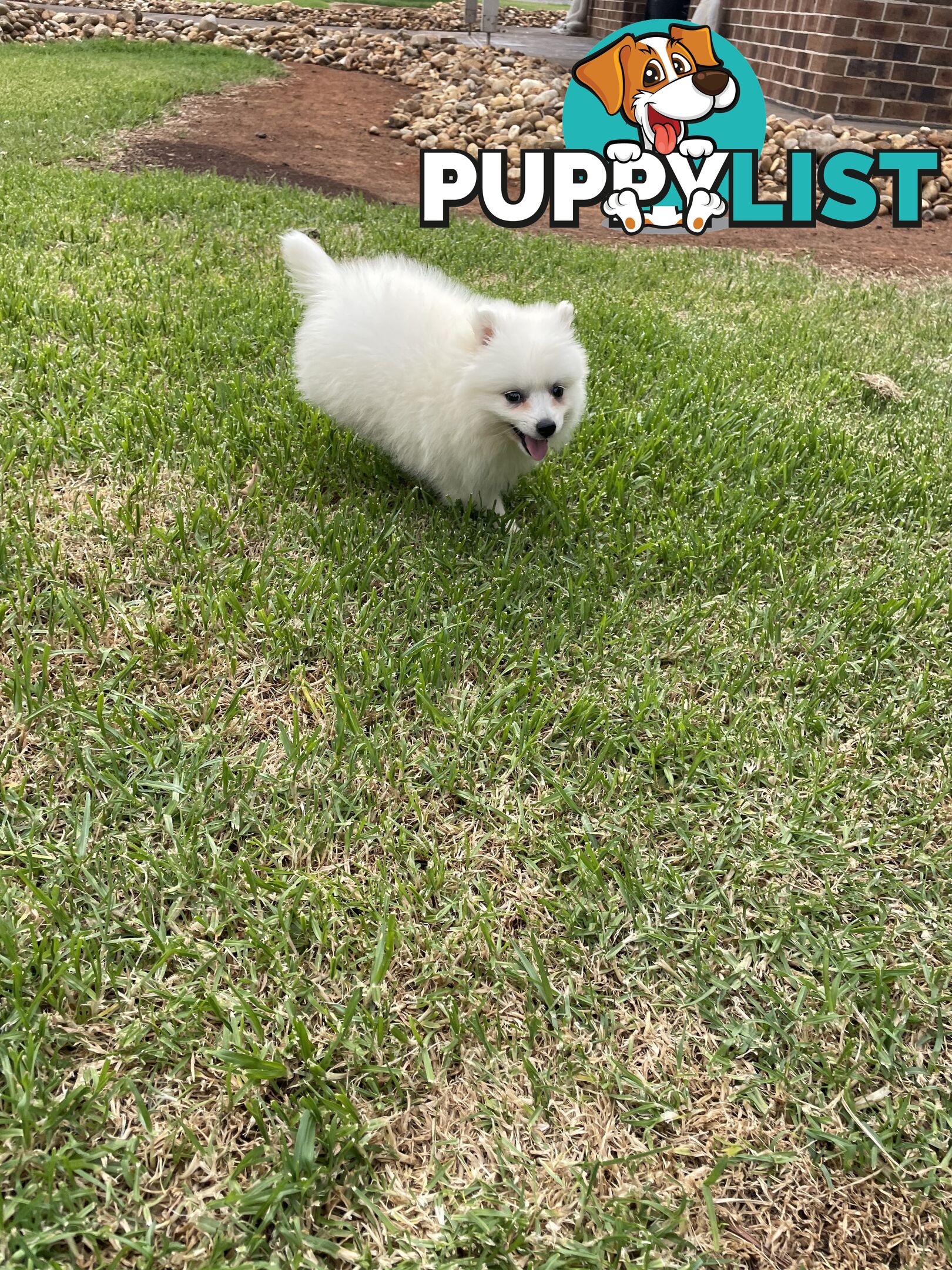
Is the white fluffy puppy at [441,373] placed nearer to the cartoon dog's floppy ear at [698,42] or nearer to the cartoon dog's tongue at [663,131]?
the cartoon dog's tongue at [663,131]

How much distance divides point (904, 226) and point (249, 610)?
8.42m

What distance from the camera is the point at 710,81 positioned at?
9891mm

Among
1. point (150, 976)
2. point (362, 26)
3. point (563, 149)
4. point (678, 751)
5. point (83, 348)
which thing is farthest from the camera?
point (362, 26)

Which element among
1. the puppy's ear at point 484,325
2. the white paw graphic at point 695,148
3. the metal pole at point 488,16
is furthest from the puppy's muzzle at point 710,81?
the puppy's ear at point 484,325

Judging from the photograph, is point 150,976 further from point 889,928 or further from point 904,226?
point 904,226

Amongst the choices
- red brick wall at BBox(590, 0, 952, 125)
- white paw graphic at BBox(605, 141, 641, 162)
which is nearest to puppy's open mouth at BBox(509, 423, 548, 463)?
white paw graphic at BBox(605, 141, 641, 162)

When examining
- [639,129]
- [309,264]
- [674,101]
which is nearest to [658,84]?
[674,101]

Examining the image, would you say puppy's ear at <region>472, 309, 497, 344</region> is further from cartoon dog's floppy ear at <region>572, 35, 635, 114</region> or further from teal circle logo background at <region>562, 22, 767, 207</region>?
cartoon dog's floppy ear at <region>572, 35, 635, 114</region>

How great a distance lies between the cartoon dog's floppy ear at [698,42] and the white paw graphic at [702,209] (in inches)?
118

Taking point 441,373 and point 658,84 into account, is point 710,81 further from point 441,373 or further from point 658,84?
point 441,373

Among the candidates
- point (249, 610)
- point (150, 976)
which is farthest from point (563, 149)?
point (150, 976)

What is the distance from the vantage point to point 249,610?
252cm

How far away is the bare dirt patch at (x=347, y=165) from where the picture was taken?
7297mm

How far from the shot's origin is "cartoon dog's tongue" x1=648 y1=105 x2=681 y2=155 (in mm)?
8430
